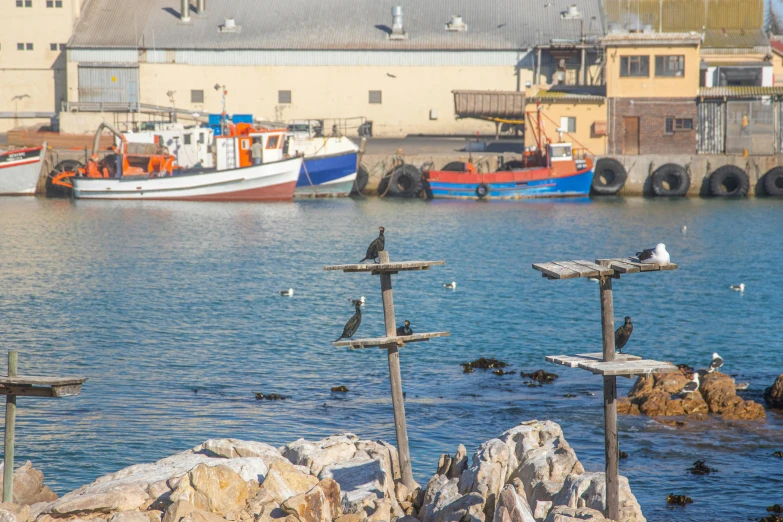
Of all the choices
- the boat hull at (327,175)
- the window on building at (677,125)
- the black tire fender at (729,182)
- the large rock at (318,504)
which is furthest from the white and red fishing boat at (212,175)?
the large rock at (318,504)

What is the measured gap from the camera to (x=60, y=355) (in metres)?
20.9

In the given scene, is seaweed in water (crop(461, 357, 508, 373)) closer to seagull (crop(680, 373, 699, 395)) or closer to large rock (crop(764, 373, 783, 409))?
seagull (crop(680, 373, 699, 395))

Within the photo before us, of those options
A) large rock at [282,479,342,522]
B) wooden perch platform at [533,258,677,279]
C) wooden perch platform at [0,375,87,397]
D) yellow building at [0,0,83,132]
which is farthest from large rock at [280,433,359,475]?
yellow building at [0,0,83,132]

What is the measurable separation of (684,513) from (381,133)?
49.0 metres

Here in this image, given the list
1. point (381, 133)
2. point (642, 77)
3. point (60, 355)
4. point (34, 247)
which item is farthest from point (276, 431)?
point (381, 133)

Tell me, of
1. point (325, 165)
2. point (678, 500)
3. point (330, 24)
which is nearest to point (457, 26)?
point (330, 24)

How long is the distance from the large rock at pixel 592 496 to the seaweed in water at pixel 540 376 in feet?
24.0

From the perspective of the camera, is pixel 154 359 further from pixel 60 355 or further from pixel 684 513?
pixel 684 513

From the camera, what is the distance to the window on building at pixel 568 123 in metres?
52.3

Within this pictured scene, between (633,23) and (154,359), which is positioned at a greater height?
(633,23)

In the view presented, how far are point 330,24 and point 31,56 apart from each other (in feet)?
57.9

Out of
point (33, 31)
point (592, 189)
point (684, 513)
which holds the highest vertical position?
point (33, 31)

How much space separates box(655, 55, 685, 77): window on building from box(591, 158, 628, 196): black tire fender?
203 inches

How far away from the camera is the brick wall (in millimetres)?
51656
